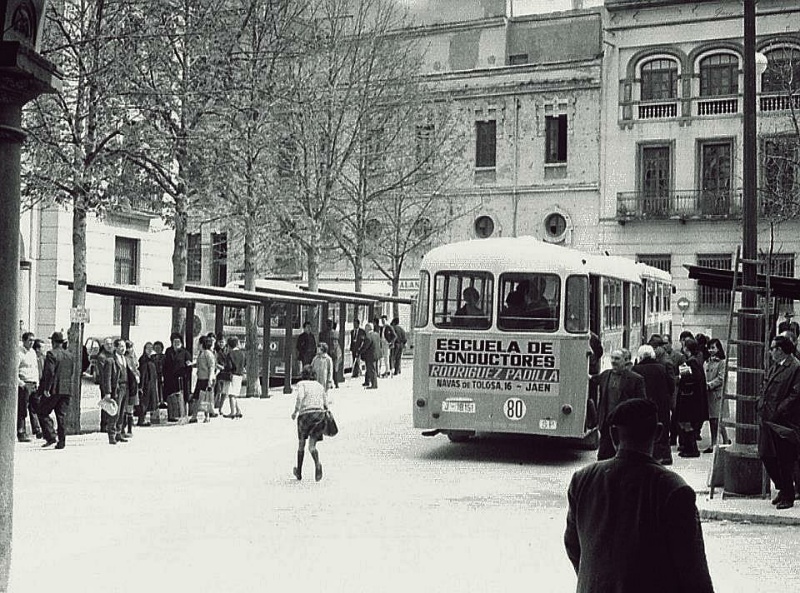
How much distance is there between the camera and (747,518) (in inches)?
439

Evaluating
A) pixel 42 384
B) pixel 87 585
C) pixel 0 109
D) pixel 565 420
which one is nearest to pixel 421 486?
pixel 565 420

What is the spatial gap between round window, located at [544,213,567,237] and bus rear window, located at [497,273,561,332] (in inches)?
1218

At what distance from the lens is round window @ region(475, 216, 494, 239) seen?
4772 centimetres

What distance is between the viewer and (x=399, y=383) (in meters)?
31.9

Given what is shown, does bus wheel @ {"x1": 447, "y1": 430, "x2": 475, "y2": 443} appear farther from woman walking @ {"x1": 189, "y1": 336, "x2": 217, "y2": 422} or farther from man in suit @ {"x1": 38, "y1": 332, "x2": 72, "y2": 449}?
man in suit @ {"x1": 38, "y1": 332, "x2": 72, "y2": 449}

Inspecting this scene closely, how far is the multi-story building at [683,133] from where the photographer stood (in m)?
41.9

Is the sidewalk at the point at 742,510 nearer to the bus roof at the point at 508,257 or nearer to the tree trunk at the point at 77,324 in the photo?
the bus roof at the point at 508,257

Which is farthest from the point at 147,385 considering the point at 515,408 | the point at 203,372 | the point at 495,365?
the point at 515,408

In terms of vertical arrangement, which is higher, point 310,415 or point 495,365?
point 495,365

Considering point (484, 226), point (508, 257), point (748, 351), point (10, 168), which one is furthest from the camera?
point (484, 226)

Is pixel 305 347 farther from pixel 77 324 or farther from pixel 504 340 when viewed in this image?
pixel 504 340

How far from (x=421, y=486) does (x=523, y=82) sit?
116ft

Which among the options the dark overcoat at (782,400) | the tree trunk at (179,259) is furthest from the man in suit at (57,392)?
the dark overcoat at (782,400)

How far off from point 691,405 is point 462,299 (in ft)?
12.2
